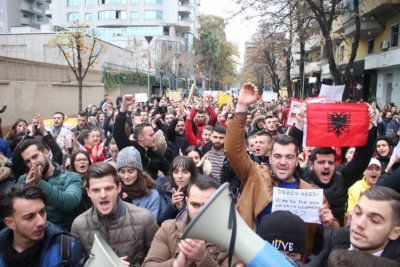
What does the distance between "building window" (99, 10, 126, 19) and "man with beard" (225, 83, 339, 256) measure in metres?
64.0

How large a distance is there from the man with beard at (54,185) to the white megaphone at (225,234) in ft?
6.21

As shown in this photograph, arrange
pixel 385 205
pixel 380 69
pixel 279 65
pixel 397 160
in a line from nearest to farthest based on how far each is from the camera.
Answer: pixel 385 205 < pixel 397 160 < pixel 380 69 < pixel 279 65

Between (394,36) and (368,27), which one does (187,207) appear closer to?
(394,36)

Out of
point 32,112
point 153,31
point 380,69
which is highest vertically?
point 153,31

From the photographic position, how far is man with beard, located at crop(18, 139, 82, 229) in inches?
129

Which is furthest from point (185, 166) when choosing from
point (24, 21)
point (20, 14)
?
point (20, 14)

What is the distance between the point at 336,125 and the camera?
14.0 feet

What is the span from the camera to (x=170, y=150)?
22.6ft

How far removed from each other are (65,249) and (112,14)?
64.7 metres

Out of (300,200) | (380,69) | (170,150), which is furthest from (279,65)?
(300,200)

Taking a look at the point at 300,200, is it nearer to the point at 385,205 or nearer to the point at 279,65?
the point at 385,205

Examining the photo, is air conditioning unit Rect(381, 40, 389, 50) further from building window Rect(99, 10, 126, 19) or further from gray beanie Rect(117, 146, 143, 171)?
building window Rect(99, 10, 126, 19)

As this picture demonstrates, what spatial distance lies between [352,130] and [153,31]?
200 feet

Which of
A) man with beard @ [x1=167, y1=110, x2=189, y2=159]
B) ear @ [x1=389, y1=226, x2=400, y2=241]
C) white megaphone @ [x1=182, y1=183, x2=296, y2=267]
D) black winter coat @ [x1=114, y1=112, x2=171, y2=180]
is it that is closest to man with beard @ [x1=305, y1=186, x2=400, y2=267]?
ear @ [x1=389, y1=226, x2=400, y2=241]
